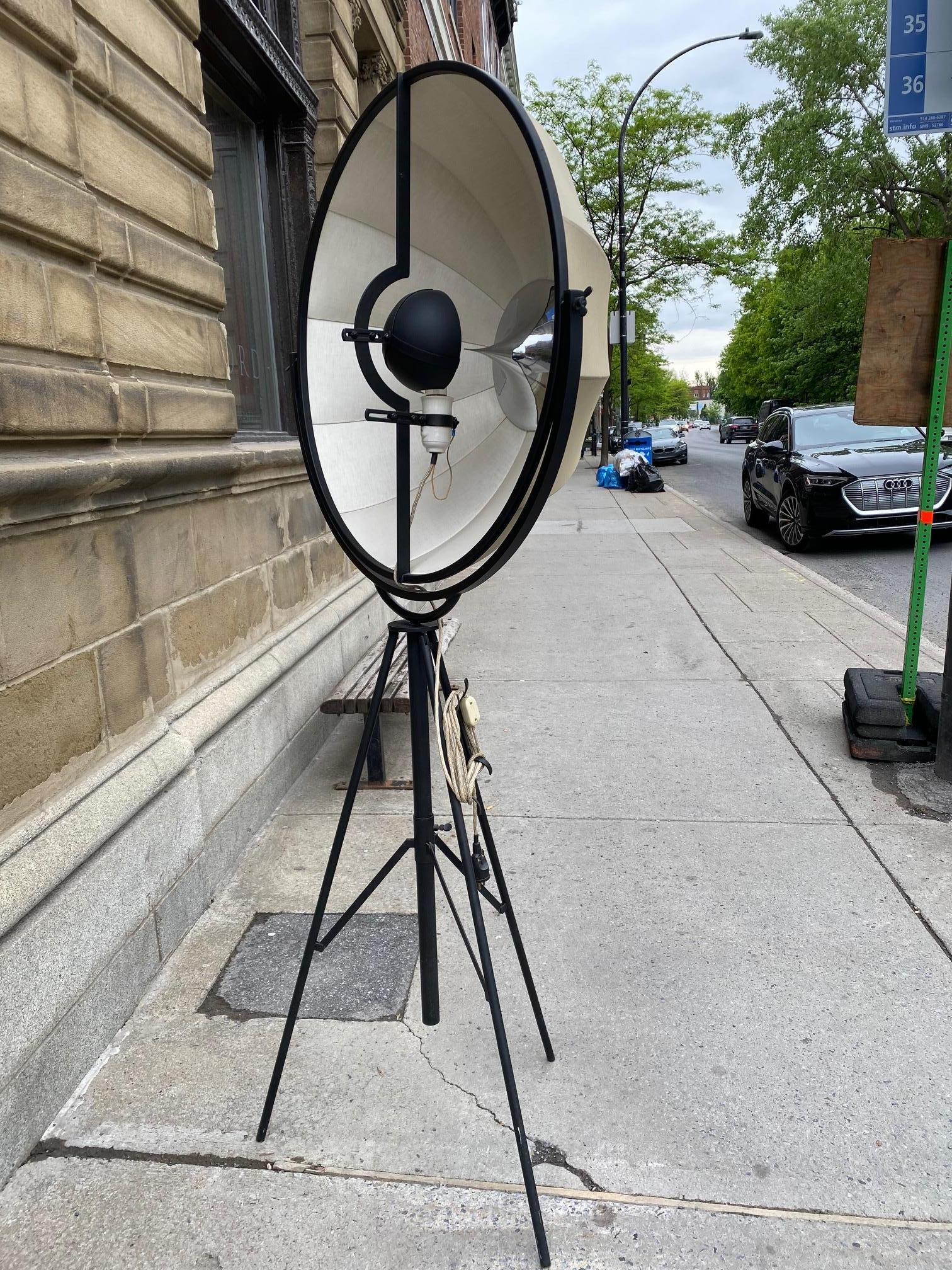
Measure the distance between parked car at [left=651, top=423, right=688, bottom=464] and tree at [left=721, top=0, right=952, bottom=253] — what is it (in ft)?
26.0

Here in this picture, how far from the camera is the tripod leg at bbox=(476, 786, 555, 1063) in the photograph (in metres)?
2.37

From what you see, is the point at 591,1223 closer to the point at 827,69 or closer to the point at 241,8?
the point at 241,8

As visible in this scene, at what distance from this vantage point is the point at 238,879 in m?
3.82

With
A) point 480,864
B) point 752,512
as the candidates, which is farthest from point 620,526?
point 480,864

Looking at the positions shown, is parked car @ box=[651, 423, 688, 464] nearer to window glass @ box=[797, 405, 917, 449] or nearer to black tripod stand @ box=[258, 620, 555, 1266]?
window glass @ box=[797, 405, 917, 449]

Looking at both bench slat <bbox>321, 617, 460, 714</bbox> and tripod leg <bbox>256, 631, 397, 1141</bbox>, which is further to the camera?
bench slat <bbox>321, 617, 460, 714</bbox>

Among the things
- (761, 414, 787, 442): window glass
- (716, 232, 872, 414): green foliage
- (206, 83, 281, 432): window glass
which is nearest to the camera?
(206, 83, 281, 432): window glass

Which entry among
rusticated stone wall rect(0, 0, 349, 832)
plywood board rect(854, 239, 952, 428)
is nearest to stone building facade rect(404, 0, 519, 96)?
rusticated stone wall rect(0, 0, 349, 832)

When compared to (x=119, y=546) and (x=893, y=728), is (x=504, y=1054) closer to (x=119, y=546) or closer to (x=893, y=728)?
(x=119, y=546)

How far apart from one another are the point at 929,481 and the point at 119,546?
372 centimetres

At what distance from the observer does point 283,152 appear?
604 centimetres

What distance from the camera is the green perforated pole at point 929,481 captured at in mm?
4348

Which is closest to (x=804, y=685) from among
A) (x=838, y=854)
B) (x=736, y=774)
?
(x=736, y=774)

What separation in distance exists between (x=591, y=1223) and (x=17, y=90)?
3328mm
